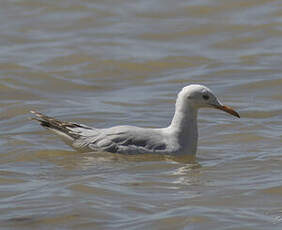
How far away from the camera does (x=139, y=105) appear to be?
12.6 meters

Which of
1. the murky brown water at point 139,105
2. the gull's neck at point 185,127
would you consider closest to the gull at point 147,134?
the gull's neck at point 185,127

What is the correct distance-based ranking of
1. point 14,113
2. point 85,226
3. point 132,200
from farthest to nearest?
point 14,113 → point 132,200 → point 85,226

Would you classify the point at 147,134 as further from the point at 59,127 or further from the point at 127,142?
the point at 59,127

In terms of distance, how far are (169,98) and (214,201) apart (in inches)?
188

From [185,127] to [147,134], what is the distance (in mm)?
479

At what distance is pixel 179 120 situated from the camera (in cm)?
1025

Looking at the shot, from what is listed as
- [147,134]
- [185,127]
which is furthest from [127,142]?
[185,127]

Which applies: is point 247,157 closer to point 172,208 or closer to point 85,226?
point 172,208

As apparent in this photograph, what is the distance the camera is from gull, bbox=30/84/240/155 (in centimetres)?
991

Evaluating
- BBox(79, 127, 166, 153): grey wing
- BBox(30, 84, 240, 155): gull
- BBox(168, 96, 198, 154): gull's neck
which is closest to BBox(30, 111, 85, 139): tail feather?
BBox(30, 84, 240, 155): gull

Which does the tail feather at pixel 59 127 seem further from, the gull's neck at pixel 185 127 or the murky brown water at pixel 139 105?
the gull's neck at pixel 185 127

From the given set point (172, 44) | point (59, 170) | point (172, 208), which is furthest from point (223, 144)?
point (172, 44)

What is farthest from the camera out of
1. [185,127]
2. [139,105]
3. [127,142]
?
[139,105]

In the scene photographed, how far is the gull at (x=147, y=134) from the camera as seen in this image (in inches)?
390
